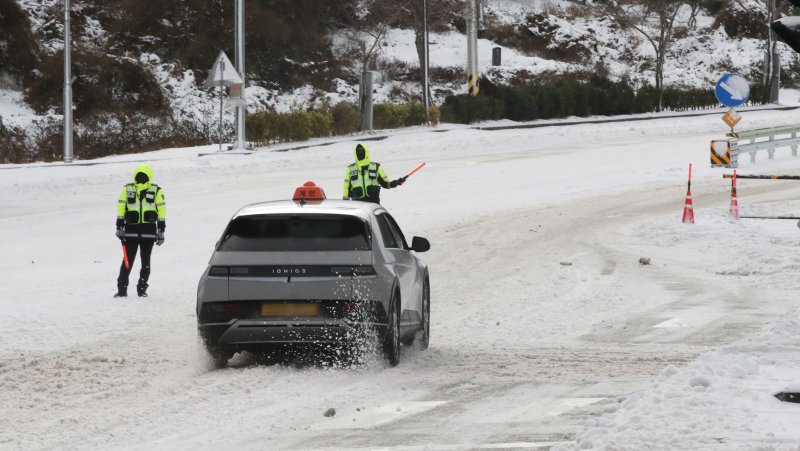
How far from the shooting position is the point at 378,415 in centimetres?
916

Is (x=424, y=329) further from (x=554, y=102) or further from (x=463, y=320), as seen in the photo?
(x=554, y=102)

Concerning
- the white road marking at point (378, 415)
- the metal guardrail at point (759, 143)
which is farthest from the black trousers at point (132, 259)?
the metal guardrail at point (759, 143)

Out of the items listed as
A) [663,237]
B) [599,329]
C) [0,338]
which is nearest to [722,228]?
[663,237]

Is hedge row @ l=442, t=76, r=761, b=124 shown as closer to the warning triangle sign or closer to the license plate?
the warning triangle sign

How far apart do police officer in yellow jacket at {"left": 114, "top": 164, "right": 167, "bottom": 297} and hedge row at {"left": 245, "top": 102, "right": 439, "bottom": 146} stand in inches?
1008

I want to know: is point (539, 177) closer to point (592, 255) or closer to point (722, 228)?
point (722, 228)

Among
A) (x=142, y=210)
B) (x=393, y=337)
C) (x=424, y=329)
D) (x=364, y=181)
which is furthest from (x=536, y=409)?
(x=364, y=181)

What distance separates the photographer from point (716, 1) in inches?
3054

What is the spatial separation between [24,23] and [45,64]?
10.9 feet

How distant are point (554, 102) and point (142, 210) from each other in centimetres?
3695

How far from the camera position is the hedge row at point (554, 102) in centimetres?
4969

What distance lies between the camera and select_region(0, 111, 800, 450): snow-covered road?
859 cm

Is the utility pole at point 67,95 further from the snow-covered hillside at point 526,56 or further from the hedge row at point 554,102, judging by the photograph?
the hedge row at point 554,102

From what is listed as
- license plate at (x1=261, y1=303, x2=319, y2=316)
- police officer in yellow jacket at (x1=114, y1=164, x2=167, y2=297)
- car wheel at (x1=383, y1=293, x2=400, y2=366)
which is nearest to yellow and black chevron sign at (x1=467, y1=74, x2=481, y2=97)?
police officer in yellow jacket at (x1=114, y1=164, x2=167, y2=297)
